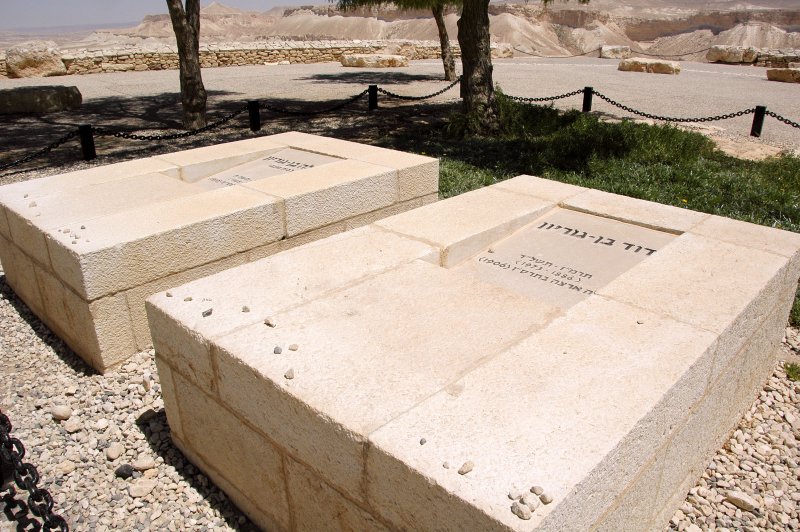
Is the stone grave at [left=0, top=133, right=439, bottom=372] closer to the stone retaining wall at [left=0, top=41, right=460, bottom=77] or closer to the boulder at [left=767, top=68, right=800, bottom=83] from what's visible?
the boulder at [left=767, top=68, right=800, bottom=83]

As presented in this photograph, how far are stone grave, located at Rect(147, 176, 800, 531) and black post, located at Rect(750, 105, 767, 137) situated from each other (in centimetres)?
797

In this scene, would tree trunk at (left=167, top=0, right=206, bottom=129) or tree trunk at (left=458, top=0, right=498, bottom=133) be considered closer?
tree trunk at (left=458, top=0, right=498, bottom=133)

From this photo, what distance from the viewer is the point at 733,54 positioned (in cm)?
2502

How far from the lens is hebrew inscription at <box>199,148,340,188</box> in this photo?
239 inches

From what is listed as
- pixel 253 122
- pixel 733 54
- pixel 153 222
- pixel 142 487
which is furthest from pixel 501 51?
pixel 142 487

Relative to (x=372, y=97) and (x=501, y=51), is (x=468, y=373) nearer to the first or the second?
(x=372, y=97)

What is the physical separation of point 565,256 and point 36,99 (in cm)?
1346

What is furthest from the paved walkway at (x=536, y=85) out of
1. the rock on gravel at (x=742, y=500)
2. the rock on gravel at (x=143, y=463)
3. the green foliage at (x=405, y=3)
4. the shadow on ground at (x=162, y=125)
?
the rock on gravel at (x=143, y=463)

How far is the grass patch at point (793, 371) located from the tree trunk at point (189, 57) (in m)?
9.80

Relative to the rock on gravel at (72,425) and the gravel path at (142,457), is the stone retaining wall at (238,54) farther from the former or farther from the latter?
the rock on gravel at (72,425)

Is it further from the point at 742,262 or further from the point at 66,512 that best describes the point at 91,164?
the point at 742,262

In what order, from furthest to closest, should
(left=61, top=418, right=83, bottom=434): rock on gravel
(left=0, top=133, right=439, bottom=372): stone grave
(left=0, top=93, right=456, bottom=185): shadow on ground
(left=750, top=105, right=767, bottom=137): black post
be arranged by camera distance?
(left=750, top=105, right=767, bottom=137): black post, (left=0, top=93, right=456, bottom=185): shadow on ground, (left=0, top=133, right=439, bottom=372): stone grave, (left=61, top=418, right=83, bottom=434): rock on gravel

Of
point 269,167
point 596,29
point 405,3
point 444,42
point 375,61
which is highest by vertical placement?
point 405,3

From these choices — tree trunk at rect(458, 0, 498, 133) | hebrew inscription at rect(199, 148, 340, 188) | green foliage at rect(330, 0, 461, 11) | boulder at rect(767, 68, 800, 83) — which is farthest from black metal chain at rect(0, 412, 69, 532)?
boulder at rect(767, 68, 800, 83)
